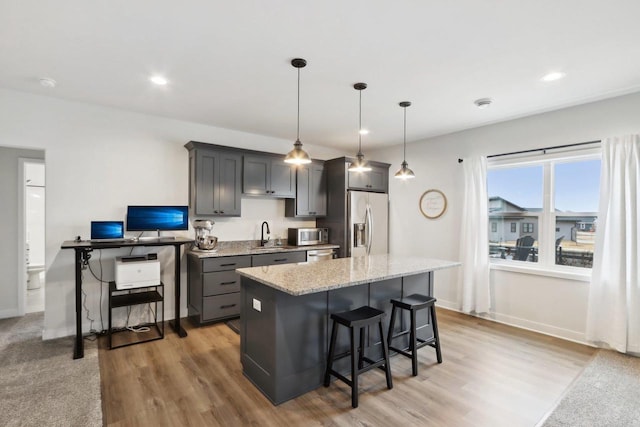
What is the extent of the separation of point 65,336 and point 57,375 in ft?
3.42

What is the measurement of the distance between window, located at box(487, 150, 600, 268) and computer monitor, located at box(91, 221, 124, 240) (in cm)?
468

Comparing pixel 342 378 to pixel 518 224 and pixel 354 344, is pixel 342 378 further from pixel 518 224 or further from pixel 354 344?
pixel 518 224

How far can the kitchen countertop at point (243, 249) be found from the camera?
398cm

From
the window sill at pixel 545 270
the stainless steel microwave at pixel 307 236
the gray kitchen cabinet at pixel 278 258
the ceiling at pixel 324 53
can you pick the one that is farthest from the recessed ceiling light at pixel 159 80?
the window sill at pixel 545 270

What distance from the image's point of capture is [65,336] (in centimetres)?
359

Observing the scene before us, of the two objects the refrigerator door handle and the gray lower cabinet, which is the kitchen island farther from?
the refrigerator door handle

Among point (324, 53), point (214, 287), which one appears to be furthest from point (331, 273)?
point (214, 287)

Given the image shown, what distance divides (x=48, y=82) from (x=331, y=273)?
319 centimetres

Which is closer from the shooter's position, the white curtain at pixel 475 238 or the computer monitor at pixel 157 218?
the computer monitor at pixel 157 218

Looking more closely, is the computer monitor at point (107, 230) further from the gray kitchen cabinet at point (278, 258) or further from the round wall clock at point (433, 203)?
the round wall clock at point (433, 203)

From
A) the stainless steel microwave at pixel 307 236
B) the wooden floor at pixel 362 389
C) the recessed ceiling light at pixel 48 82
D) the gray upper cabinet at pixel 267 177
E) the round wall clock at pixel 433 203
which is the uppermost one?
the recessed ceiling light at pixel 48 82

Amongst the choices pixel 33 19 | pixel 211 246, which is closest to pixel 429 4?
pixel 33 19

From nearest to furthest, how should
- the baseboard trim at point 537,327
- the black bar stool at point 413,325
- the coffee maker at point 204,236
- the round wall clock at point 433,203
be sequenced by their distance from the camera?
the black bar stool at point 413,325 < the baseboard trim at point 537,327 < the coffee maker at point 204,236 < the round wall clock at point 433,203

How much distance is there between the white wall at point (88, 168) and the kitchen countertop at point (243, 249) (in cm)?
56
